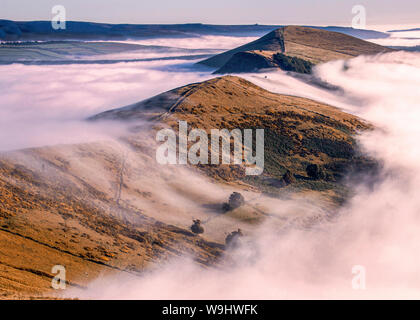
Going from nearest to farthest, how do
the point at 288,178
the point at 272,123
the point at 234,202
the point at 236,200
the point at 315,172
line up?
1. the point at 234,202
2. the point at 236,200
3. the point at 288,178
4. the point at 315,172
5. the point at 272,123

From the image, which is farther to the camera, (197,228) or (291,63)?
(291,63)

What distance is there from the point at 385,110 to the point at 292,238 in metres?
95.9

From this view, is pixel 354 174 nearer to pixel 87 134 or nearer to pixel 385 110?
pixel 87 134

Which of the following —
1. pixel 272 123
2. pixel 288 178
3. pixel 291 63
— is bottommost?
pixel 288 178

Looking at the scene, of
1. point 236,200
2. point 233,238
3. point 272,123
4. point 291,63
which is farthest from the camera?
point 291,63

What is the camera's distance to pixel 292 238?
5112cm

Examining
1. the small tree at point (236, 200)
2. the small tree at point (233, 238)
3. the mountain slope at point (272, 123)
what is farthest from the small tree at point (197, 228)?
the mountain slope at point (272, 123)

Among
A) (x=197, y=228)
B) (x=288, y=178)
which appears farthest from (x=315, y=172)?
(x=197, y=228)

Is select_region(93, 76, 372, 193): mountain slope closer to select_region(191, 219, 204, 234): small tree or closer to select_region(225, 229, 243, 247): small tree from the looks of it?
select_region(191, 219, 204, 234): small tree

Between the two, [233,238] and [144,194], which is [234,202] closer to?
[233,238]

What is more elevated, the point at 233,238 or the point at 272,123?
the point at 272,123

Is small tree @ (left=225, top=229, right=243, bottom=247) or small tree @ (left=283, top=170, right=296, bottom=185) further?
small tree @ (left=283, top=170, right=296, bottom=185)

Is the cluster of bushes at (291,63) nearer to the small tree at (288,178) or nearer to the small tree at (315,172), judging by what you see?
the small tree at (315,172)

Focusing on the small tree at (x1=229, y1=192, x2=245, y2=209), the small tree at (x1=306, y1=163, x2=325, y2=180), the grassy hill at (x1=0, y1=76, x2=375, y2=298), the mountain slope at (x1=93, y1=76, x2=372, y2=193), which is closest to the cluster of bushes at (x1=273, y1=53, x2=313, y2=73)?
the mountain slope at (x1=93, y1=76, x2=372, y2=193)
